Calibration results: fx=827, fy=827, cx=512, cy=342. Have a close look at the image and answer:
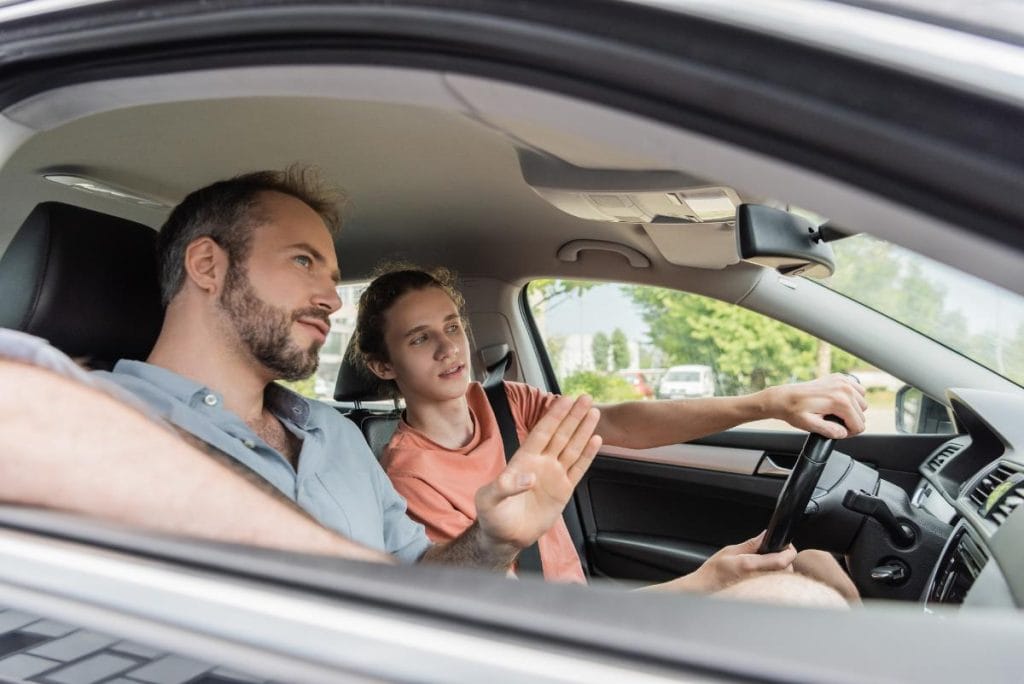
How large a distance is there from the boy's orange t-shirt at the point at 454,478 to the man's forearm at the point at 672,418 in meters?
0.31

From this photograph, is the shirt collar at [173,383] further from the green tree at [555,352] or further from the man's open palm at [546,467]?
the green tree at [555,352]

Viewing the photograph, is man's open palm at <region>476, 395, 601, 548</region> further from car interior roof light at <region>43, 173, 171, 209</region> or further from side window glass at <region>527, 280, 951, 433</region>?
car interior roof light at <region>43, 173, 171, 209</region>

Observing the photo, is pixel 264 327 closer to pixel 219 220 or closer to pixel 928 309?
pixel 219 220

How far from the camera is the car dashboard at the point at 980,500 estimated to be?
1.20 metres

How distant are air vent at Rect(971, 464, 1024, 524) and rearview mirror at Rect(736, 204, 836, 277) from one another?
21.5 inches

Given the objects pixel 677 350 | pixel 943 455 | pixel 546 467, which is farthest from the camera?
pixel 677 350

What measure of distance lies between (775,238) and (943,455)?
1.22 metres

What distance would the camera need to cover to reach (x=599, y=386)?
310 centimetres

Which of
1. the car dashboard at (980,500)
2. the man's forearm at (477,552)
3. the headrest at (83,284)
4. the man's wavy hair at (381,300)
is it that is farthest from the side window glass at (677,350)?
the headrest at (83,284)

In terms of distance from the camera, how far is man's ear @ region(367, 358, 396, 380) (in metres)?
2.37

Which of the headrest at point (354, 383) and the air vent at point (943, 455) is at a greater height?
the headrest at point (354, 383)

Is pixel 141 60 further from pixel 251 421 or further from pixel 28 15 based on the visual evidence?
pixel 251 421

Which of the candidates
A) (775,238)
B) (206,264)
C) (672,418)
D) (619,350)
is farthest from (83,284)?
(619,350)

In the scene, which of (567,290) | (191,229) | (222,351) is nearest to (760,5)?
(222,351)
